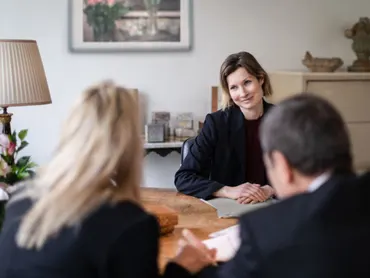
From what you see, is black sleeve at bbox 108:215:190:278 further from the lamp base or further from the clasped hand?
the lamp base

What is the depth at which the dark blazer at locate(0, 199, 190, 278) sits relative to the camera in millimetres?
1333

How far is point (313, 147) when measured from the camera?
132 cm

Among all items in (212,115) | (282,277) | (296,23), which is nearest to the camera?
(282,277)

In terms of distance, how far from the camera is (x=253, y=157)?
288 cm

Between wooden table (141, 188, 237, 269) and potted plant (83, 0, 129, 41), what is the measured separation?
5.42 ft

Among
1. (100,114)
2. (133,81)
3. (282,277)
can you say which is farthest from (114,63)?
(282,277)

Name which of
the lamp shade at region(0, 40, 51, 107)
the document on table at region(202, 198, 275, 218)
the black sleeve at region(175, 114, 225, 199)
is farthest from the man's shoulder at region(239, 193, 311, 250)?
the lamp shade at region(0, 40, 51, 107)

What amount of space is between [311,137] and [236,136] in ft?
5.07

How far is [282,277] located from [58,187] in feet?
1.78

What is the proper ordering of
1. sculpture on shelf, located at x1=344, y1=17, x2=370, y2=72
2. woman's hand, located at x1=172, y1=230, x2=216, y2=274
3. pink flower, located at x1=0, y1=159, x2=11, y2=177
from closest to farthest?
woman's hand, located at x1=172, y1=230, x2=216, y2=274
pink flower, located at x1=0, y1=159, x2=11, y2=177
sculpture on shelf, located at x1=344, y1=17, x2=370, y2=72

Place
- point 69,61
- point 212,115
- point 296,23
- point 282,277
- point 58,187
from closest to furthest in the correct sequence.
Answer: point 282,277 < point 58,187 < point 212,115 < point 69,61 < point 296,23

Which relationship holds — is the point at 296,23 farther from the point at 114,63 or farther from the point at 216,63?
the point at 114,63

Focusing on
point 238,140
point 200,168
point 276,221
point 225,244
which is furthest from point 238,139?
point 276,221

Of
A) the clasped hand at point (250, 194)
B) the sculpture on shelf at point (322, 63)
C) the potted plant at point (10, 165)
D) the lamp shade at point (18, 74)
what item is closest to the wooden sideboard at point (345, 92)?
the sculpture on shelf at point (322, 63)
